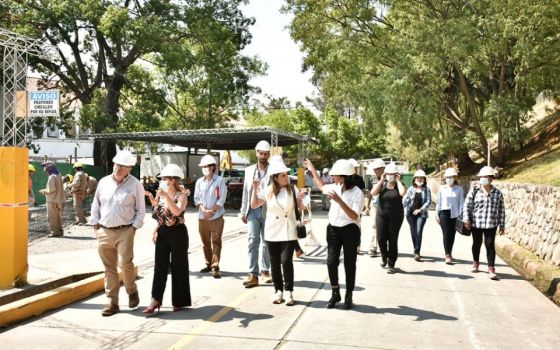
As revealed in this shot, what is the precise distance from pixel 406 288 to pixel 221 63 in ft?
68.7

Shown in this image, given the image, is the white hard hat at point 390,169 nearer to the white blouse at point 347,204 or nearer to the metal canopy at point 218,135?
the white blouse at point 347,204

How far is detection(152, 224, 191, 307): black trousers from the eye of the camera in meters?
6.23

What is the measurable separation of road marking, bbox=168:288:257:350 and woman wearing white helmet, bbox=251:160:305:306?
527mm

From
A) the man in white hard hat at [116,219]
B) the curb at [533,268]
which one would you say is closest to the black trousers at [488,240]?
the curb at [533,268]

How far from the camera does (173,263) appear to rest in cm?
633

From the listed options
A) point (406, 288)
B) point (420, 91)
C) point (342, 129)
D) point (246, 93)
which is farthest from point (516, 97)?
point (342, 129)

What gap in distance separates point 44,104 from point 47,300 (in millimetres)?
5236

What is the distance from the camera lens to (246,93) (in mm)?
29156

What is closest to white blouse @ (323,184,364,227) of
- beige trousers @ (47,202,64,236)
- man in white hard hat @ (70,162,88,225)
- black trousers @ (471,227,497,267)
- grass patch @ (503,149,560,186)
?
black trousers @ (471,227,497,267)

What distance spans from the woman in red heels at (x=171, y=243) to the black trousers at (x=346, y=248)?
169 centimetres

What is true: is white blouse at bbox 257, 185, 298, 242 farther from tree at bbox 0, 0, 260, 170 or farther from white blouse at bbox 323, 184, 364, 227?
tree at bbox 0, 0, 260, 170

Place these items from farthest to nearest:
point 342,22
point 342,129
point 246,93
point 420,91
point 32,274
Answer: point 342,129 → point 246,93 → point 342,22 → point 420,91 → point 32,274

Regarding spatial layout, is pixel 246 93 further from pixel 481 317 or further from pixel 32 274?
pixel 481 317

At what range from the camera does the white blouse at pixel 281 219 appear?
6523 mm
